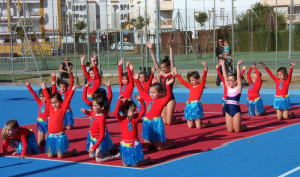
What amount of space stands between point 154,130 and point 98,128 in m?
1.17

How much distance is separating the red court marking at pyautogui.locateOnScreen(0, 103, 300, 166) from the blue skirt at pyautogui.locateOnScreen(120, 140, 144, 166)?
29 centimetres

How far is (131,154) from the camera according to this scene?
7.23 m

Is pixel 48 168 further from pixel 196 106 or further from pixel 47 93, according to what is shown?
pixel 196 106

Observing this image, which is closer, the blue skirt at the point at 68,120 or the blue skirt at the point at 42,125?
the blue skirt at the point at 42,125

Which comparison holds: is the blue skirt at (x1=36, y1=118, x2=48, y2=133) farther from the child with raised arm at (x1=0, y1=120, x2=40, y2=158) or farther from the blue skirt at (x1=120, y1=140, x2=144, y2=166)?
the blue skirt at (x1=120, y1=140, x2=144, y2=166)

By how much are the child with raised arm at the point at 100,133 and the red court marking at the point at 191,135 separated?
150 mm

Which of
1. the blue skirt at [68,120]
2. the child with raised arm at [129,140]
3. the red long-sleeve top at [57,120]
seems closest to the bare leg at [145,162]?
the child with raised arm at [129,140]

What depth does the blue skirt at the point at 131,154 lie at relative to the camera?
723 cm

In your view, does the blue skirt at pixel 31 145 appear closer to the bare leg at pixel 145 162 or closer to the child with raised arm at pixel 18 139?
the child with raised arm at pixel 18 139

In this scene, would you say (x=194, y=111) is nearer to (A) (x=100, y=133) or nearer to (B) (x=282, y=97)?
(B) (x=282, y=97)

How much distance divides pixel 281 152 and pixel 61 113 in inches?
147

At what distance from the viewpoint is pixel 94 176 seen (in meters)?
6.79

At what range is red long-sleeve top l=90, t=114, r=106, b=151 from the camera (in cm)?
745

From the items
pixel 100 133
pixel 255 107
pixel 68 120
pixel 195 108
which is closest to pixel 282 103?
pixel 255 107
